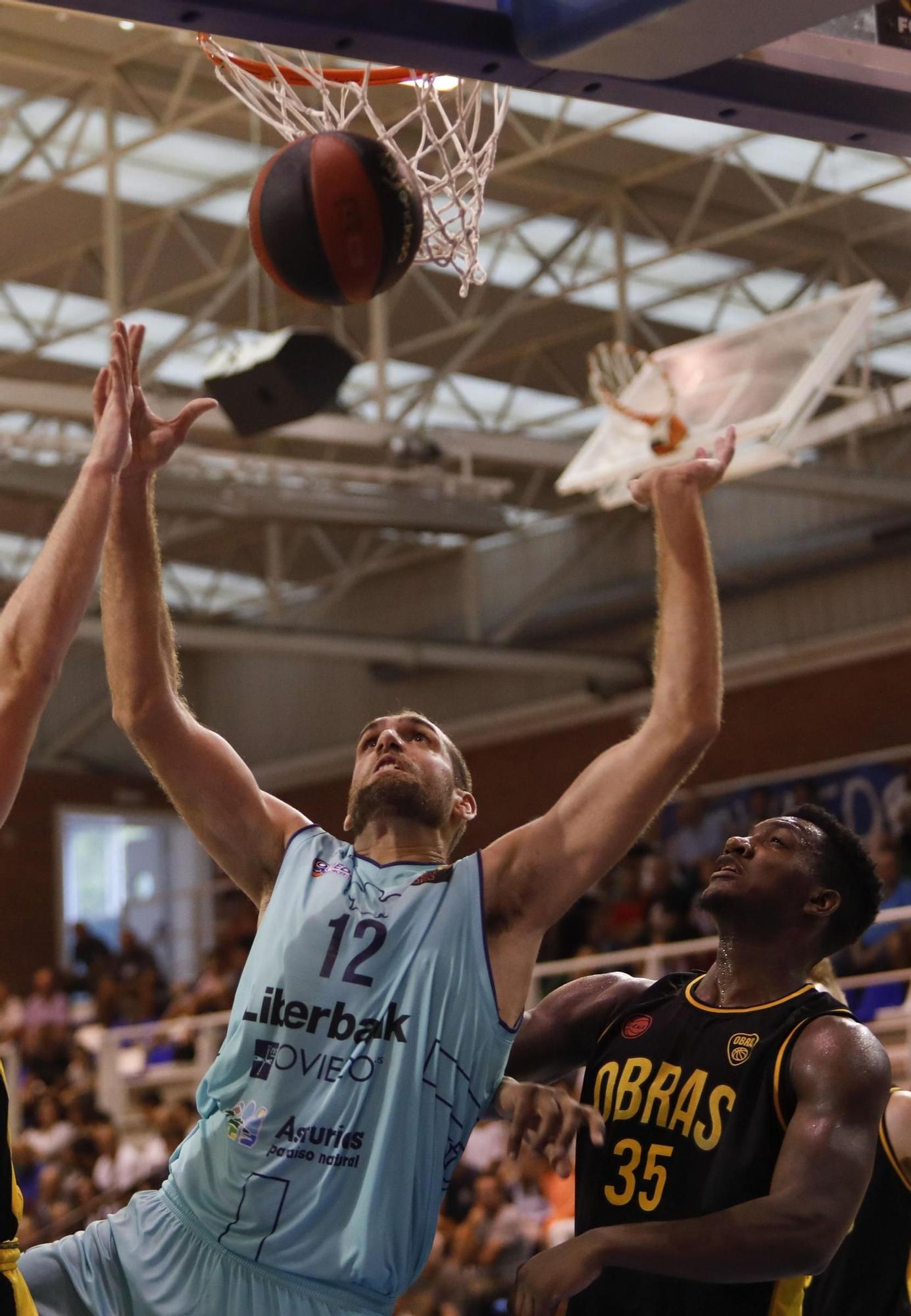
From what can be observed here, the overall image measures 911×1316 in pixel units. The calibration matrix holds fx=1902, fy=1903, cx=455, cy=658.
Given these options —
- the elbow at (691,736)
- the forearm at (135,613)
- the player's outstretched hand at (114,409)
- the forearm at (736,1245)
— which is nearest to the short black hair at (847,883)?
the elbow at (691,736)

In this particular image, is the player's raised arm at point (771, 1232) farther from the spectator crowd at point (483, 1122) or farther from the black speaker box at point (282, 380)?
the black speaker box at point (282, 380)

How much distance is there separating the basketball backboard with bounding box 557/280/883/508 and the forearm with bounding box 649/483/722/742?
7634 millimetres

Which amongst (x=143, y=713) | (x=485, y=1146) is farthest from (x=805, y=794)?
(x=143, y=713)

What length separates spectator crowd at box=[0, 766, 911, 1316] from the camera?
9.83 m

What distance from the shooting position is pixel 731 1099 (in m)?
3.74

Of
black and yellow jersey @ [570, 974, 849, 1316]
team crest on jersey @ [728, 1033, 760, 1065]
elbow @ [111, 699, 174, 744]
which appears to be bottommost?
black and yellow jersey @ [570, 974, 849, 1316]

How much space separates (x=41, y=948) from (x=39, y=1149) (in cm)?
897

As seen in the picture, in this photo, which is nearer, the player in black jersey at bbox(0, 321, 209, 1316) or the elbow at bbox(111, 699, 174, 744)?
the player in black jersey at bbox(0, 321, 209, 1316)

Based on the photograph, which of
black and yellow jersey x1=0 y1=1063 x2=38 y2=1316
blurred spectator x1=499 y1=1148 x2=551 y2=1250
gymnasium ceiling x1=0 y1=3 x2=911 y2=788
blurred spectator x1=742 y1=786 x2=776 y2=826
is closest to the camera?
black and yellow jersey x1=0 y1=1063 x2=38 y2=1316

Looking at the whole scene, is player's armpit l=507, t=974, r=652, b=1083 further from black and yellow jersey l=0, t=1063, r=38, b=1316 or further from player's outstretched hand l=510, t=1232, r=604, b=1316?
black and yellow jersey l=0, t=1063, r=38, b=1316

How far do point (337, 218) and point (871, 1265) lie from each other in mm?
2551

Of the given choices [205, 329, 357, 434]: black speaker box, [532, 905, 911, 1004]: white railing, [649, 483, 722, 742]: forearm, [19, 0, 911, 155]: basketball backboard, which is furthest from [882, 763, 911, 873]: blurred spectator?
[649, 483, 722, 742]: forearm

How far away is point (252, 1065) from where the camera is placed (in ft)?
11.7

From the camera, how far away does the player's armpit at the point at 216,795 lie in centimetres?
378
